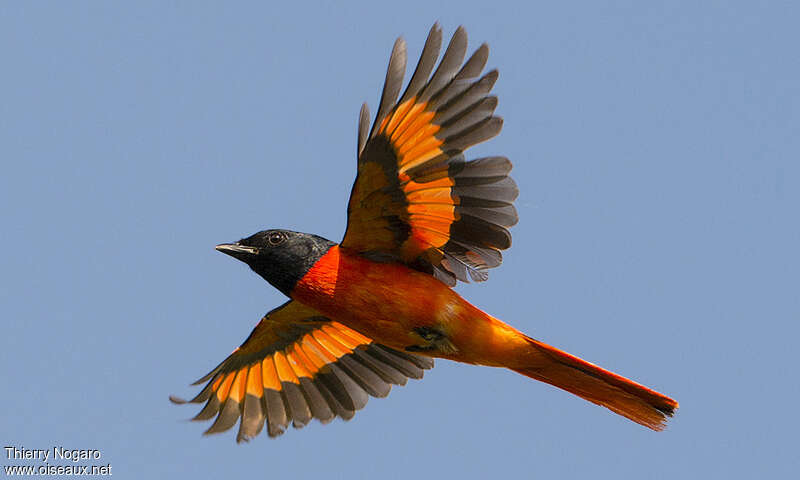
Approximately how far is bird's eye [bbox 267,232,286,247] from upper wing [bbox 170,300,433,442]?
1196 mm

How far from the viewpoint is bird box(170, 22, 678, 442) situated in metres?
6.29

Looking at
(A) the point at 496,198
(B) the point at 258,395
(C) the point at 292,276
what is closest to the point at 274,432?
(B) the point at 258,395

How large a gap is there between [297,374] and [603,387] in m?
2.63

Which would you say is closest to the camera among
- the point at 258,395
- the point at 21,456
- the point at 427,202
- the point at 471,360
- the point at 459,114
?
the point at 459,114

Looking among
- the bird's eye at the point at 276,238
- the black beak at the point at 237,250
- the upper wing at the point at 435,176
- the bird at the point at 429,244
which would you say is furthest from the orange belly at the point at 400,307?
the black beak at the point at 237,250

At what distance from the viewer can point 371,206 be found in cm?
686

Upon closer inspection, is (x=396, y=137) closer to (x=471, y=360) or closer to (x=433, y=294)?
(x=433, y=294)

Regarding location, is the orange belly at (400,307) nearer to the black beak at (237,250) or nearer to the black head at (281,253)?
the black head at (281,253)

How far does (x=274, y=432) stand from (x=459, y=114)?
336 cm

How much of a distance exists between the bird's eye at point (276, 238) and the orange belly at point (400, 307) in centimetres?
32

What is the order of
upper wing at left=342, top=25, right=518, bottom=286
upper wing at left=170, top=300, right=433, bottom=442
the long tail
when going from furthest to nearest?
upper wing at left=170, top=300, right=433, bottom=442, the long tail, upper wing at left=342, top=25, right=518, bottom=286

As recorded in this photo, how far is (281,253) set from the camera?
7.06 metres

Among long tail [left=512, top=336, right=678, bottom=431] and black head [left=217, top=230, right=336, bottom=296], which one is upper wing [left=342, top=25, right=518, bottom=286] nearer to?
black head [left=217, top=230, right=336, bottom=296]

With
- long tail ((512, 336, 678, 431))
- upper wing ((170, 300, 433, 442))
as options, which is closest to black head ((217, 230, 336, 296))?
upper wing ((170, 300, 433, 442))
